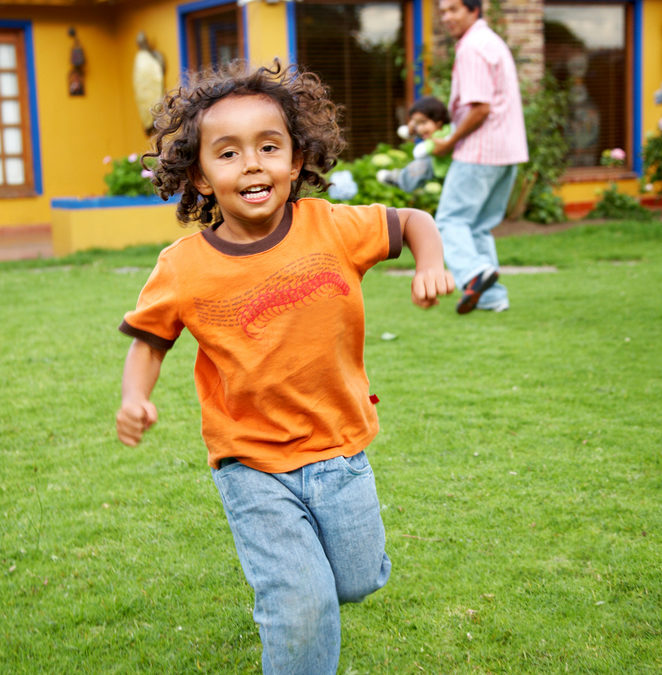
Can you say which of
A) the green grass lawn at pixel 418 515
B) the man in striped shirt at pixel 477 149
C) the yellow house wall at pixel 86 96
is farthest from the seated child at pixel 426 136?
the yellow house wall at pixel 86 96

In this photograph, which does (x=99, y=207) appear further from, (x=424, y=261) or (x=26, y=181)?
(x=424, y=261)

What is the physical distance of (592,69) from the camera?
46.7 feet

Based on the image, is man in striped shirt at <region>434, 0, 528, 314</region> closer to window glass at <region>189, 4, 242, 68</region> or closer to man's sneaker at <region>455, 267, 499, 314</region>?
man's sneaker at <region>455, 267, 499, 314</region>

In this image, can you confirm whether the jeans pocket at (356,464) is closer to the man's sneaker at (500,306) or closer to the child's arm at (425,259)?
the child's arm at (425,259)

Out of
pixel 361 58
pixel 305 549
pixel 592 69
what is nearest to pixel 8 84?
pixel 361 58

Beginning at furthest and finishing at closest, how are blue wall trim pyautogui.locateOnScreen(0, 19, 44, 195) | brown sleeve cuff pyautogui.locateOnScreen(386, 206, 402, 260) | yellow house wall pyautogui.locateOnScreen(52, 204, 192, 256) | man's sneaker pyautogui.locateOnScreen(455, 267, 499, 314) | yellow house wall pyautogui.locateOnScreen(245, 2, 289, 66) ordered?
blue wall trim pyautogui.locateOnScreen(0, 19, 44, 195) < yellow house wall pyautogui.locateOnScreen(245, 2, 289, 66) < yellow house wall pyautogui.locateOnScreen(52, 204, 192, 256) < man's sneaker pyautogui.locateOnScreen(455, 267, 499, 314) < brown sleeve cuff pyautogui.locateOnScreen(386, 206, 402, 260)

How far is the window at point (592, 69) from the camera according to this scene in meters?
14.0

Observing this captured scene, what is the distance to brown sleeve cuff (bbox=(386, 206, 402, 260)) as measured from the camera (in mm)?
2500

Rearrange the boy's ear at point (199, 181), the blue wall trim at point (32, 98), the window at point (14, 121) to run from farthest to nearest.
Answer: the window at point (14, 121), the blue wall trim at point (32, 98), the boy's ear at point (199, 181)

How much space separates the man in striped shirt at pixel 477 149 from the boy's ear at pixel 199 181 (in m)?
4.06

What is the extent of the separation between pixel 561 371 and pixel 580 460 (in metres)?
1.38

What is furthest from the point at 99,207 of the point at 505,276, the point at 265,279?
the point at 265,279

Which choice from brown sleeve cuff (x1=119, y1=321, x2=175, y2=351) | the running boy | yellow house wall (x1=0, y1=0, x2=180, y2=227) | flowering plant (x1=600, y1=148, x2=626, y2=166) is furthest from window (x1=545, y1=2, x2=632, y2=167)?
brown sleeve cuff (x1=119, y1=321, x2=175, y2=351)

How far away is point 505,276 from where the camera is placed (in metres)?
8.34
